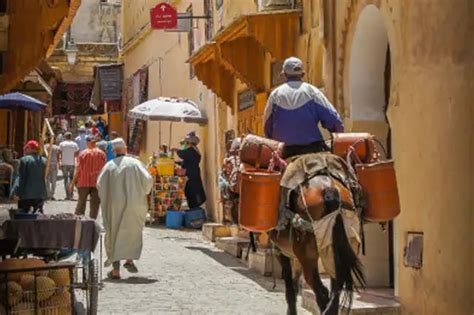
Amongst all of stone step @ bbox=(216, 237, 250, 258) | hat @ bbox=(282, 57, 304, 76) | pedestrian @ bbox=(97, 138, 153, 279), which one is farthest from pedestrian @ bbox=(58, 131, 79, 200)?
hat @ bbox=(282, 57, 304, 76)

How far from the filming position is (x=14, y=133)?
2750cm

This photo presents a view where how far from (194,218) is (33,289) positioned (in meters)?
12.7

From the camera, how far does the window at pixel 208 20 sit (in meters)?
19.3

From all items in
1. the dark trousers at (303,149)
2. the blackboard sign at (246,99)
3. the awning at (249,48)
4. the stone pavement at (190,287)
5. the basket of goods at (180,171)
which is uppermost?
the awning at (249,48)

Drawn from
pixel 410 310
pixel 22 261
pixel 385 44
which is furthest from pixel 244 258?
pixel 22 261

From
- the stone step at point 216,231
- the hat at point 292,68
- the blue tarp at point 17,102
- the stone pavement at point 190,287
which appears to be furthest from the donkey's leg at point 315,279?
the blue tarp at point 17,102

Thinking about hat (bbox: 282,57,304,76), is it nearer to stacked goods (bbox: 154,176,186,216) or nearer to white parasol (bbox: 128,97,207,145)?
stacked goods (bbox: 154,176,186,216)

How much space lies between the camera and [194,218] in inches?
749

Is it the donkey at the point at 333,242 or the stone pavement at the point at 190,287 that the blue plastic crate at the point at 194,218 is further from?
the donkey at the point at 333,242

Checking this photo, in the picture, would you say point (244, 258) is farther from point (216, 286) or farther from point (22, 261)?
point (22, 261)

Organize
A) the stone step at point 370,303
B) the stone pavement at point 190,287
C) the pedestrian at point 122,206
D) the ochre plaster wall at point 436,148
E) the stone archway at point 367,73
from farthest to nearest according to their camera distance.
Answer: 1. the pedestrian at point 122,206
2. the stone archway at point 367,73
3. the stone pavement at point 190,287
4. the stone step at point 370,303
5. the ochre plaster wall at point 436,148

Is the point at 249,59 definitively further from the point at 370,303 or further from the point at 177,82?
the point at 177,82

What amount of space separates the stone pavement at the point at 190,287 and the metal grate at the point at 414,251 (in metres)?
1.34

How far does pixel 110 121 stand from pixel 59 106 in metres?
4.03
